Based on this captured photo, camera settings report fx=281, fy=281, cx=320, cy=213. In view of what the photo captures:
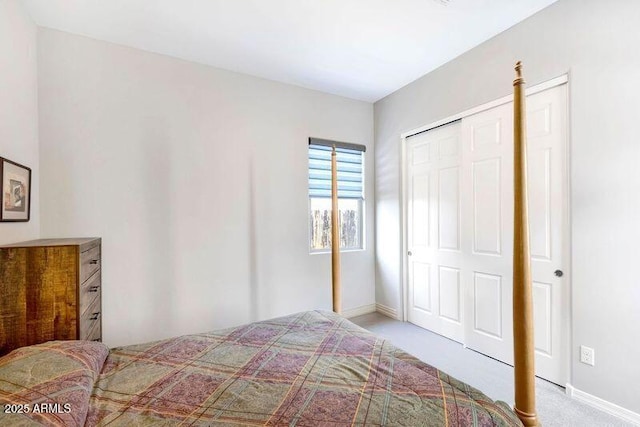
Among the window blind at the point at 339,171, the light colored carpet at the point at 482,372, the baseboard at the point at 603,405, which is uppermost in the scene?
the window blind at the point at 339,171

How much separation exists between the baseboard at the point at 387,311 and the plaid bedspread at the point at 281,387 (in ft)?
6.80

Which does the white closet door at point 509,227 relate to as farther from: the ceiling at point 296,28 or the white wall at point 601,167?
the ceiling at point 296,28

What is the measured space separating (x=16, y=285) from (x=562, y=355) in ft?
11.4

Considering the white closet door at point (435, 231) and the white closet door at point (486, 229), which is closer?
the white closet door at point (486, 229)

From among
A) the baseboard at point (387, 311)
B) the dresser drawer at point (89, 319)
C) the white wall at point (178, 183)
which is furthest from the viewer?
the baseboard at point (387, 311)

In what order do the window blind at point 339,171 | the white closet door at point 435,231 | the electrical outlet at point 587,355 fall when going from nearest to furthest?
the electrical outlet at point 587,355, the white closet door at point 435,231, the window blind at point 339,171

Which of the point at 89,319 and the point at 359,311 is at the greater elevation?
the point at 89,319

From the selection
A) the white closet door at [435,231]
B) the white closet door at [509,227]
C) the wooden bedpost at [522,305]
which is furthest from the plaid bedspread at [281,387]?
the white closet door at [435,231]

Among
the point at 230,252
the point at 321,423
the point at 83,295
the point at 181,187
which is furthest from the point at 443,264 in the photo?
the point at 83,295

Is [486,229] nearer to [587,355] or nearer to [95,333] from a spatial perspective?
[587,355]

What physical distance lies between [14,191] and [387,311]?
365cm

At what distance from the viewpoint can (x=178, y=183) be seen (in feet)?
8.67

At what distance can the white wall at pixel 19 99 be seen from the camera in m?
1.74

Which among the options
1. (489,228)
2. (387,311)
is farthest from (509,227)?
(387,311)
